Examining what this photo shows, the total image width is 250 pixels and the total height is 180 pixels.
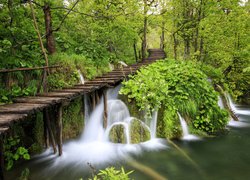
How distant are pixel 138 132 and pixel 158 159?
1.60m

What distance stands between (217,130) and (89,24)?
29.8 ft

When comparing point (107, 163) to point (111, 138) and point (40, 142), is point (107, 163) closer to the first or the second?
point (111, 138)

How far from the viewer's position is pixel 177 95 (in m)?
9.74

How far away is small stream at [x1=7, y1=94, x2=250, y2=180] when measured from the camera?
20.4 feet

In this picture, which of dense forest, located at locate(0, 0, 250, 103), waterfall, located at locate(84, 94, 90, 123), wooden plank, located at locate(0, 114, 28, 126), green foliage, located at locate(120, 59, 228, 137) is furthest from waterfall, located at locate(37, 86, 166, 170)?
wooden plank, located at locate(0, 114, 28, 126)

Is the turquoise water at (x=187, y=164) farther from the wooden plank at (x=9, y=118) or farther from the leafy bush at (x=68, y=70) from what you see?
the leafy bush at (x=68, y=70)

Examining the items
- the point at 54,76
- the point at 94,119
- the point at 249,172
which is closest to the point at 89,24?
the point at 54,76

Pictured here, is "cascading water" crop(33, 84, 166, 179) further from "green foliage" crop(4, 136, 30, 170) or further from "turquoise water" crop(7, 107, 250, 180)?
"green foliage" crop(4, 136, 30, 170)

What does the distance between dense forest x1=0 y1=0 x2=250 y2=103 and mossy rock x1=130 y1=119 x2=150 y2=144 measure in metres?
3.11

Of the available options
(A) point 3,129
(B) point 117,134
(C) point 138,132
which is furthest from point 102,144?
(A) point 3,129

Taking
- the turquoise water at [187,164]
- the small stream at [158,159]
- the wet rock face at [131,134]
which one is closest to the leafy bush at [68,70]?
the small stream at [158,159]

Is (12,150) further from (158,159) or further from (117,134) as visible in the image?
(158,159)

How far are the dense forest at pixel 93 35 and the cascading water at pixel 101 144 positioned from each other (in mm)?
1984

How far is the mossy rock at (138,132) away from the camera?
27.5 feet
